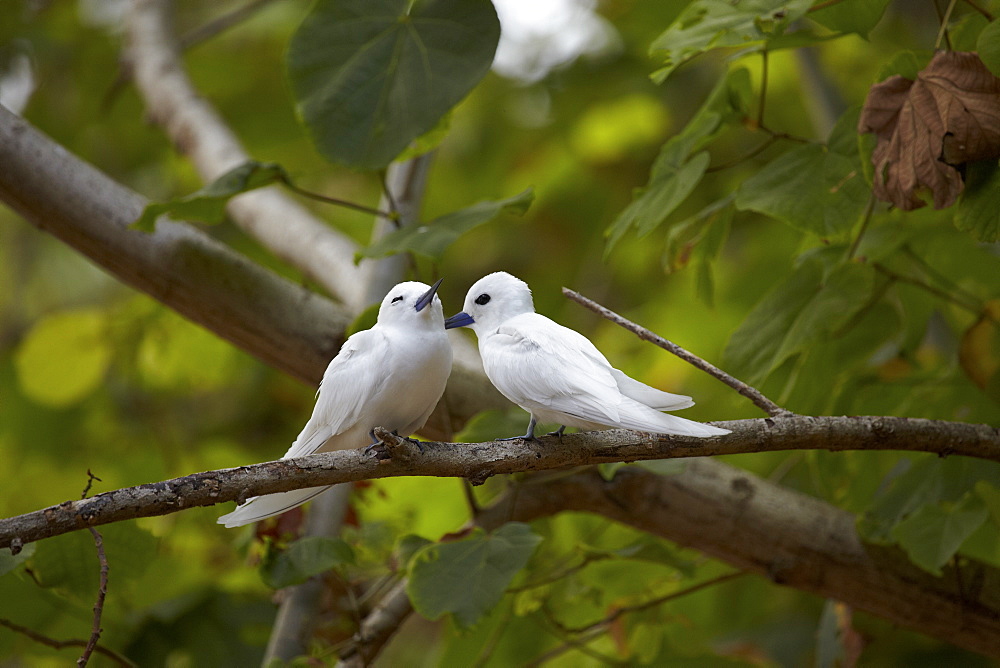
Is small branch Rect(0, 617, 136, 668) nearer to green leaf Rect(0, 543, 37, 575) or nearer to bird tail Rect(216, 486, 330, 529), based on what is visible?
green leaf Rect(0, 543, 37, 575)

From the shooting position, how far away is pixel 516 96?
4.39 m

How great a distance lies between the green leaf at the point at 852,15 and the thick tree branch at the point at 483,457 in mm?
743

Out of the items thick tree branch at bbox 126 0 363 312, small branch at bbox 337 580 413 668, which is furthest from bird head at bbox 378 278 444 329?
thick tree branch at bbox 126 0 363 312

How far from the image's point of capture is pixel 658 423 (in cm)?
105

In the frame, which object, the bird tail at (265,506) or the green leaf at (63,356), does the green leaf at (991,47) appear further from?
the green leaf at (63,356)

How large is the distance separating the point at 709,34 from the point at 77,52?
356cm

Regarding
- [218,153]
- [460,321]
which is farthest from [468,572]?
[218,153]

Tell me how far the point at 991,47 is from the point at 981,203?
25 cm

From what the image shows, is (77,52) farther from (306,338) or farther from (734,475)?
(734,475)

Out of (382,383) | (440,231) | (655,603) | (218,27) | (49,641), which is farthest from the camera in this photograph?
(218,27)

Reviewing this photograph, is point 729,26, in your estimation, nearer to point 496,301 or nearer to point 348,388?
point 496,301

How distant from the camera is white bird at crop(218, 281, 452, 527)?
127 cm

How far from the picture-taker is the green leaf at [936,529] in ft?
5.41

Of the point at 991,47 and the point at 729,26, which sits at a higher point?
the point at 729,26
